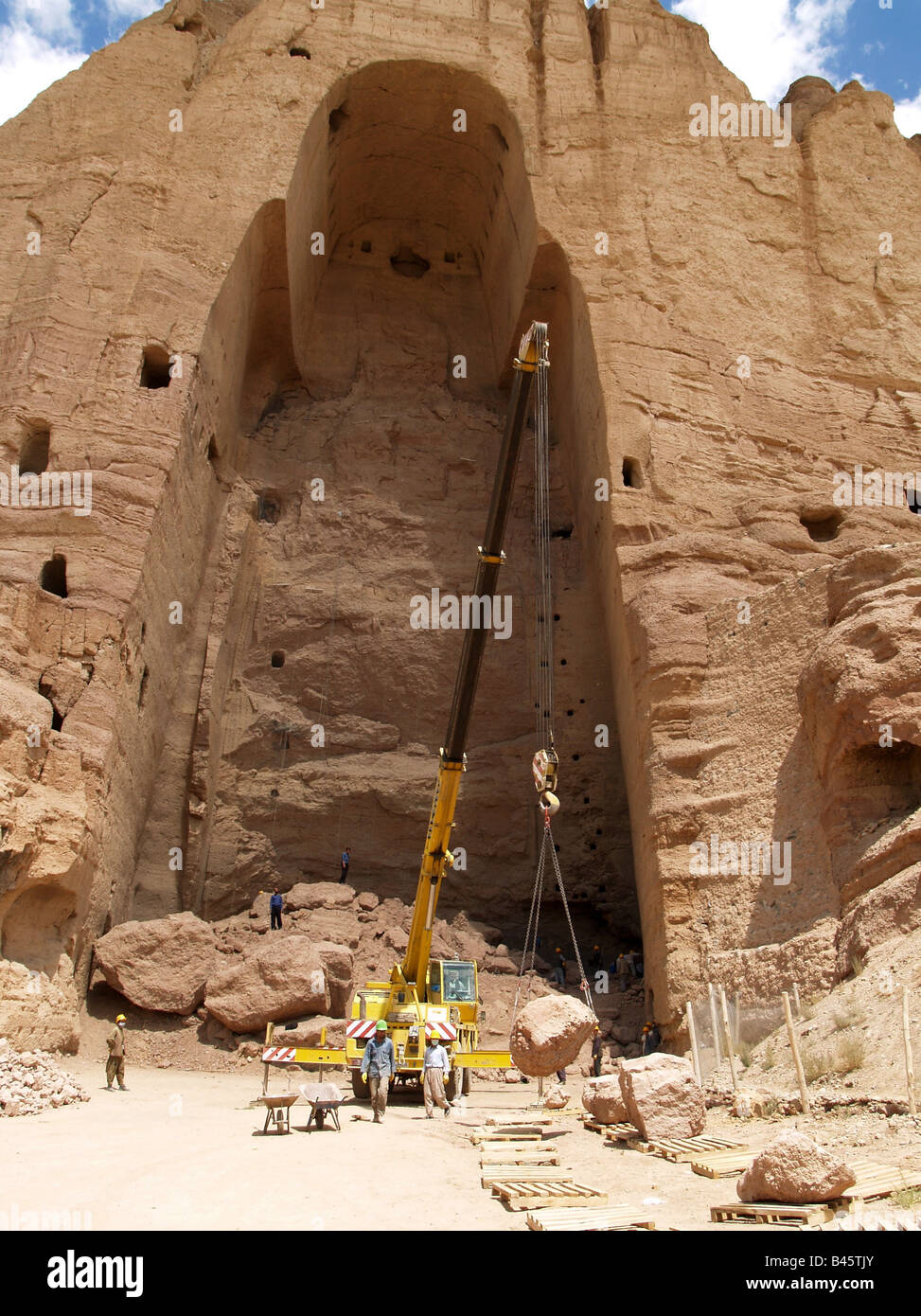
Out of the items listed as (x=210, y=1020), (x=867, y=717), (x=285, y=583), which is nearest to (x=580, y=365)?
(x=285, y=583)

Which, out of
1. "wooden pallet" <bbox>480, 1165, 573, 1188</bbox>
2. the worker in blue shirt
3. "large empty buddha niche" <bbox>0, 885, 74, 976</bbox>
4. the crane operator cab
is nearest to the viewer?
"wooden pallet" <bbox>480, 1165, 573, 1188</bbox>

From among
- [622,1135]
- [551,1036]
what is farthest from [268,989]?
[622,1135]

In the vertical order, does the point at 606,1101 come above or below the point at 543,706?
below

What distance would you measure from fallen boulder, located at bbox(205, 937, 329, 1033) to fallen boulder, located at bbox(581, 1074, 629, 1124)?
16.0 ft

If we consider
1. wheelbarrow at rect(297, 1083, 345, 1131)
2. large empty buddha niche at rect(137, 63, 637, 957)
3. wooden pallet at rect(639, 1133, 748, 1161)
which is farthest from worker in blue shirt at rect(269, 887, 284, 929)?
wooden pallet at rect(639, 1133, 748, 1161)

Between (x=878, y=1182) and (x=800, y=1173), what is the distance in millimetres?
531

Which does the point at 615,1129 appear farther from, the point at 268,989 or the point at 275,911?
the point at 275,911

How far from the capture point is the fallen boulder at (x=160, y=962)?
12.5 metres

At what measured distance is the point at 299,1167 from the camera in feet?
20.8

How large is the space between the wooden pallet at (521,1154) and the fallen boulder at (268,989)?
5656 millimetres

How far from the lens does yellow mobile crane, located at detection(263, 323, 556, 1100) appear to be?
1079 cm

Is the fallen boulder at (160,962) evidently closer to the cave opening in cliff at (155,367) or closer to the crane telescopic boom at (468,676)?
the crane telescopic boom at (468,676)

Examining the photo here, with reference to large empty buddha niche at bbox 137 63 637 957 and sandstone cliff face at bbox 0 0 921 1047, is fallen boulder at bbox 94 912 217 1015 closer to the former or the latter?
sandstone cliff face at bbox 0 0 921 1047

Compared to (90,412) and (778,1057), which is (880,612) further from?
(90,412)
